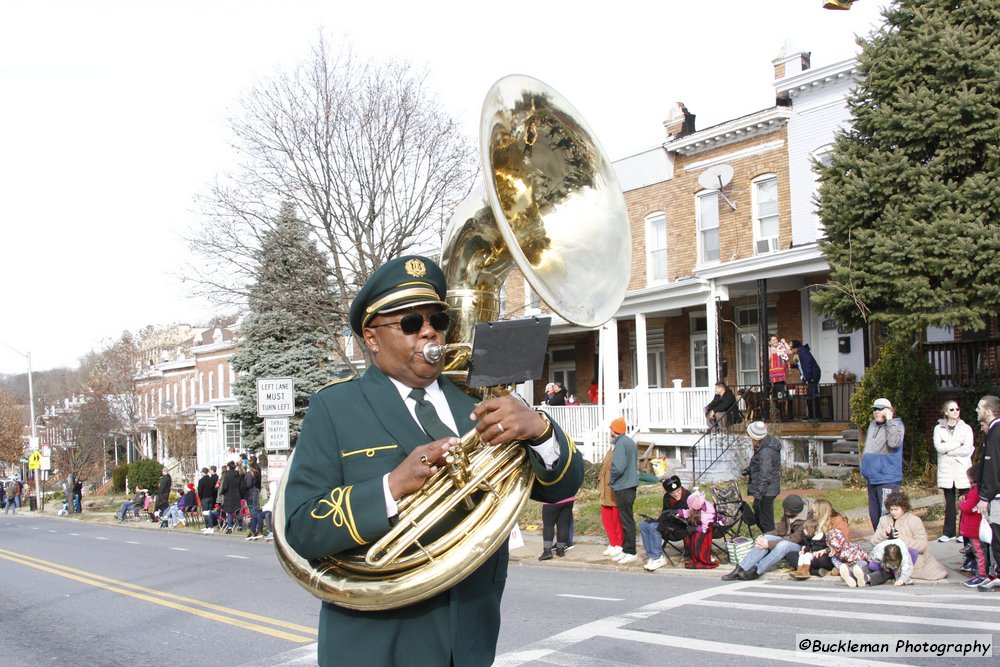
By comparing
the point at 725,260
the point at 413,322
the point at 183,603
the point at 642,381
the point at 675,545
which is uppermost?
the point at 725,260

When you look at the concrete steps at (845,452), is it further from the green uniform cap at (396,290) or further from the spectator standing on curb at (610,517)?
the green uniform cap at (396,290)

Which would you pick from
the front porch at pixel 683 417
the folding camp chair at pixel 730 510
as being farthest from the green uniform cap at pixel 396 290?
the front porch at pixel 683 417

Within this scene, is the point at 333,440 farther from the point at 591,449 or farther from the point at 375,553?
the point at 591,449

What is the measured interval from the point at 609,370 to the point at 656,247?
139 inches

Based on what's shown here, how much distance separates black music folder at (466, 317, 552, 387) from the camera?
2.87 m

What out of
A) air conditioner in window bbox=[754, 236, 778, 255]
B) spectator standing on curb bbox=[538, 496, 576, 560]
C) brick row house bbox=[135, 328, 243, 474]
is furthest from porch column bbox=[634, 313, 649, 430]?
brick row house bbox=[135, 328, 243, 474]

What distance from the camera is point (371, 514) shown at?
269 cm

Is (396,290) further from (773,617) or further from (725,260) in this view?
(725,260)

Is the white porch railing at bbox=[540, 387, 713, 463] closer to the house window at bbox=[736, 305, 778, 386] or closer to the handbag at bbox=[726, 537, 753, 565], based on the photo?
the house window at bbox=[736, 305, 778, 386]

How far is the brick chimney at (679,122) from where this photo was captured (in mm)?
24312

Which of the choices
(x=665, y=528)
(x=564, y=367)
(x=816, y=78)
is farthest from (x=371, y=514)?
(x=564, y=367)

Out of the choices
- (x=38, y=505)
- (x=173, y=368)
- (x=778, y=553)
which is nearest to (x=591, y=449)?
(x=778, y=553)

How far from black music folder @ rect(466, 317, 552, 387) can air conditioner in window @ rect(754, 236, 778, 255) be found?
19507mm

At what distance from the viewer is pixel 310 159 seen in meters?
20.8
